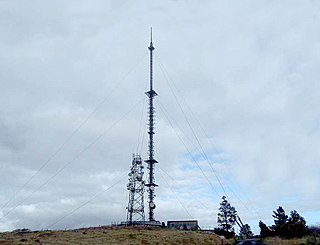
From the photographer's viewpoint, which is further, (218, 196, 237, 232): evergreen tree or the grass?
(218, 196, 237, 232): evergreen tree

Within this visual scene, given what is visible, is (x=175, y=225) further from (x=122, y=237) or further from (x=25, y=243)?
(x=25, y=243)

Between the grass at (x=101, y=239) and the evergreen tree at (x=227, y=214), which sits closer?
the grass at (x=101, y=239)

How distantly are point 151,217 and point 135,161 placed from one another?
10262mm

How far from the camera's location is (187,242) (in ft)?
128

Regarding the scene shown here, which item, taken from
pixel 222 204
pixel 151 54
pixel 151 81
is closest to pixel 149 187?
pixel 151 81

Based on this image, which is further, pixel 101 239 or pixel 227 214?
pixel 227 214

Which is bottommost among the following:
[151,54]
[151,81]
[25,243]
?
Answer: [25,243]

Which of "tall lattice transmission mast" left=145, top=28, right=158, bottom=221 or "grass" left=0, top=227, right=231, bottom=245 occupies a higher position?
"tall lattice transmission mast" left=145, top=28, right=158, bottom=221

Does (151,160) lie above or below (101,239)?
above

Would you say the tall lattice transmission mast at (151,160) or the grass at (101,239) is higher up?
the tall lattice transmission mast at (151,160)

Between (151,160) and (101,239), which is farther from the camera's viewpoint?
(151,160)

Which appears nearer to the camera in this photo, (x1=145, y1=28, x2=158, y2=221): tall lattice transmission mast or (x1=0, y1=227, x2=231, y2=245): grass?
(x1=0, y1=227, x2=231, y2=245): grass

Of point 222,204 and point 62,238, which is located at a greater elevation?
point 222,204

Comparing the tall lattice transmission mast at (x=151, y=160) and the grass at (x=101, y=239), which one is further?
the tall lattice transmission mast at (x=151, y=160)
